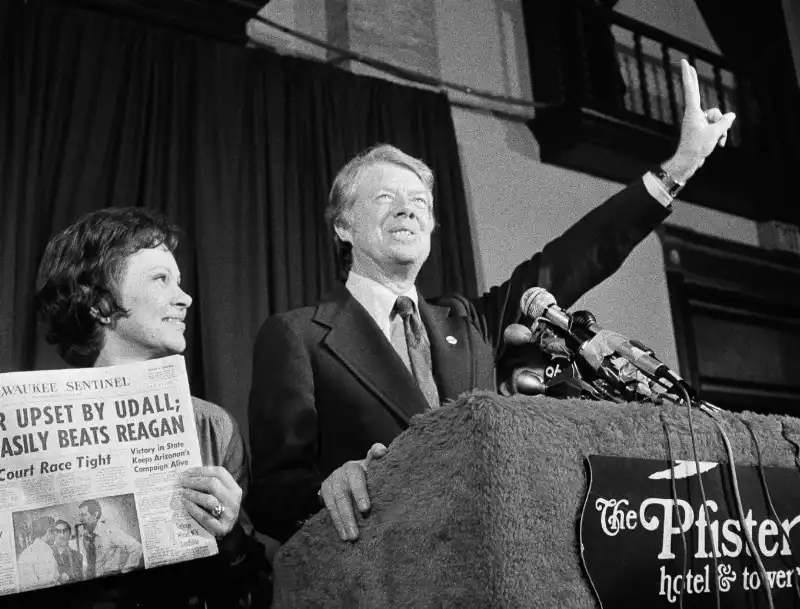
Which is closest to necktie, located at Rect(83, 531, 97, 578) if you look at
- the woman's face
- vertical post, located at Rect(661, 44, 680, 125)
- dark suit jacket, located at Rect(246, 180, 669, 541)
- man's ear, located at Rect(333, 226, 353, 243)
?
dark suit jacket, located at Rect(246, 180, 669, 541)

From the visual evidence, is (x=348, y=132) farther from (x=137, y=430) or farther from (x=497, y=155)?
(x=137, y=430)

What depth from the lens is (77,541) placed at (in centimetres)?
138

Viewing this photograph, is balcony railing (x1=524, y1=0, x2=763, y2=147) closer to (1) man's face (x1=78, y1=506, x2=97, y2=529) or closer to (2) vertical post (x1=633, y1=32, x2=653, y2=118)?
(2) vertical post (x1=633, y1=32, x2=653, y2=118)

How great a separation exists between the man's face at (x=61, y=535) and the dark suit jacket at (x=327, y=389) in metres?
0.34

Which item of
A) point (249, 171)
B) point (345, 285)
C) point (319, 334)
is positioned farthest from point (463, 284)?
point (319, 334)

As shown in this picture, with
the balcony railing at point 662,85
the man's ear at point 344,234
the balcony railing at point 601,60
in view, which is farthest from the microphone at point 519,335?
the balcony railing at point 662,85

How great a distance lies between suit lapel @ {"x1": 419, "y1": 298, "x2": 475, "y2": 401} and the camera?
6.13ft

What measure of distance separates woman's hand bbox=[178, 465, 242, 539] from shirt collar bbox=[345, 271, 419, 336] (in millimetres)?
552

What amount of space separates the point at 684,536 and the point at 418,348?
90cm

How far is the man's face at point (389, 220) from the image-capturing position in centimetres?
204

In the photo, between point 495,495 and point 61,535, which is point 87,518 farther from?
point 495,495

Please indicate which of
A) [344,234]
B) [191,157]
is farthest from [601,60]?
[344,234]

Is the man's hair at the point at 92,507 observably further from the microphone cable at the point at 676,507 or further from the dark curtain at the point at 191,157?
the dark curtain at the point at 191,157

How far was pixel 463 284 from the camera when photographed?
13.3 ft
